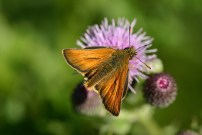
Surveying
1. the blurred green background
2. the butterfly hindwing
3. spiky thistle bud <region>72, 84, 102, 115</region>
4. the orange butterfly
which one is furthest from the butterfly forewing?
the blurred green background

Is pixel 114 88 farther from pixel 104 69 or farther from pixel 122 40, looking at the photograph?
pixel 122 40

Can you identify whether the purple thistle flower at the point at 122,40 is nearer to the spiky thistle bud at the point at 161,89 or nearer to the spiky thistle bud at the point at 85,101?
the spiky thistle bud at the point at 161,89

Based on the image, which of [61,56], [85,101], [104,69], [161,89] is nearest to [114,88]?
[104,69]

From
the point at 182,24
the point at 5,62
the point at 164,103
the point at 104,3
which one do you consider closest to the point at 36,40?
the point at 5,62

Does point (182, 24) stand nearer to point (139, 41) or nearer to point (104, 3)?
point (104, 3)

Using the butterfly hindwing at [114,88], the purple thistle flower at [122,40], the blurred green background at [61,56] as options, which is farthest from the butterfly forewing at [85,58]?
the blurred green background at [61,56]

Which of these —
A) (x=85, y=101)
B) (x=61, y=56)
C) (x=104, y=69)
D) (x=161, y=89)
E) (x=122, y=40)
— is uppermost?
(x=61, y=56)
